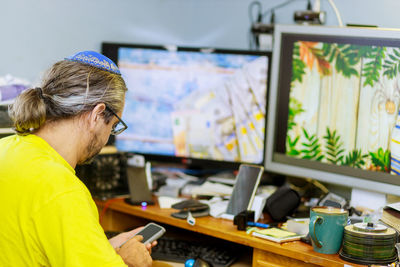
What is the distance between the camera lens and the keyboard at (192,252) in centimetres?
173

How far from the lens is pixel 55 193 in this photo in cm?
112

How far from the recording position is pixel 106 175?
6.61 feet

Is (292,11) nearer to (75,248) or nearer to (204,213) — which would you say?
(204,213)

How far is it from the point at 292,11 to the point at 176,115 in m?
0.67

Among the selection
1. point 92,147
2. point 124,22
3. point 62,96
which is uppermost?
point 124,22

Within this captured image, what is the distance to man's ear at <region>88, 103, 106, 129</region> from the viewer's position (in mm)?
1268

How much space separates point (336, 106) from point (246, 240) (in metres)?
0.57

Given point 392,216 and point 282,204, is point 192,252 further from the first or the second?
point 392,216

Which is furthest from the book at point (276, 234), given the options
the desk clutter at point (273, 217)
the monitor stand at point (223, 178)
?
the monitor stand at point (223, 178)

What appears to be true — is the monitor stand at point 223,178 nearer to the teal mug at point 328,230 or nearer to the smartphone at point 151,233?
the smartphone at point 151,233

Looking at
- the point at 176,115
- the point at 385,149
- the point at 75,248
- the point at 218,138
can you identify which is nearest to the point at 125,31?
the point at 176,115

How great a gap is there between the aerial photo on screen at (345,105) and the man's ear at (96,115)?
2.78ft

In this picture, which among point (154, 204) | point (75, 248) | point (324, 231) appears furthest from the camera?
point (154, 204)

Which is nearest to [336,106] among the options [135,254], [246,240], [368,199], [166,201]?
[368,199]
